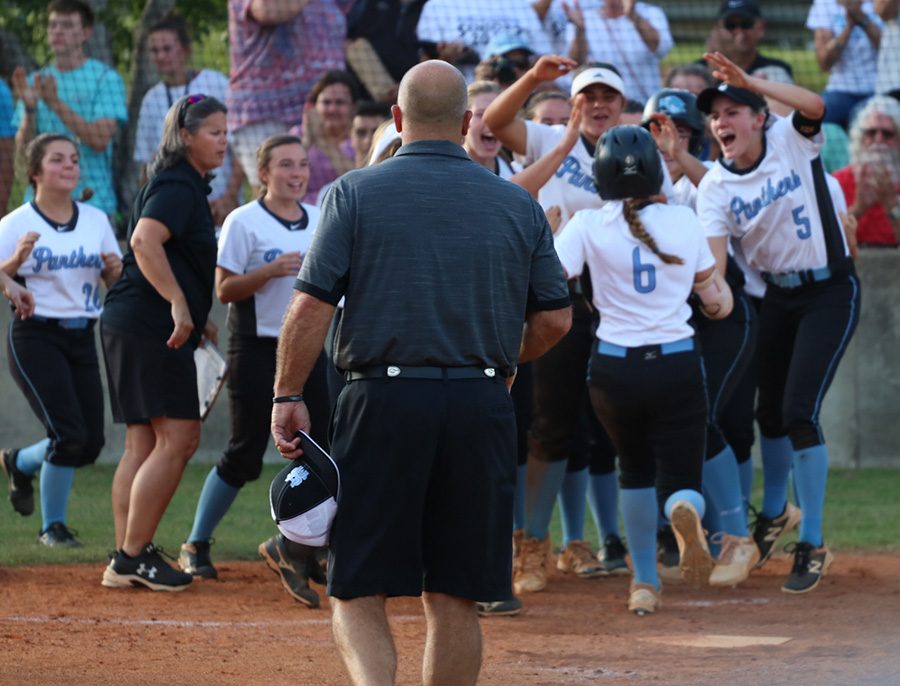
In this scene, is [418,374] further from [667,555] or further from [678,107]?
[678,107]

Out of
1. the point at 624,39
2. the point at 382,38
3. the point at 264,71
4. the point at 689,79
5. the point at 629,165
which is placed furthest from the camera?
the point at 382,38

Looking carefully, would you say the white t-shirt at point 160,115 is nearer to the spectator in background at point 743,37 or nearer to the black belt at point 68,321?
the black belt at point 68,321

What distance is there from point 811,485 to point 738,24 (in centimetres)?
534

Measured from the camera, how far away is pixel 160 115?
11.1 m

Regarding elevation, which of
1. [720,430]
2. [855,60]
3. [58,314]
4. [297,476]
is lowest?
[720,430]

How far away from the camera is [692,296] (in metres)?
7.15

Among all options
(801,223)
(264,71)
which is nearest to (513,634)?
(801,223)

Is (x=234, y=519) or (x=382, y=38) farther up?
(x=382, y=38)

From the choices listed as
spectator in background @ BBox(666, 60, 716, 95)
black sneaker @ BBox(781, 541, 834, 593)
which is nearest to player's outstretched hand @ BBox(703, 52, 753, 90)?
black sneaker @ BBox(781, 541, 834, 593)

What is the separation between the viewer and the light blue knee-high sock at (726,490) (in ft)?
23.1

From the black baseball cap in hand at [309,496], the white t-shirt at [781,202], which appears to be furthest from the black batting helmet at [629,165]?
the black baseball cap in hand at [309,496]

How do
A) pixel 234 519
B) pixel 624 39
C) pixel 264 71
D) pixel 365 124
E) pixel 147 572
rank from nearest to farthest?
pixel 147 572, pixel 234 519, pixel 365 124, pixel 264 71, pixel 624 39

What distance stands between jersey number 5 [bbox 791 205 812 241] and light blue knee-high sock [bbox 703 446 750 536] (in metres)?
1.06

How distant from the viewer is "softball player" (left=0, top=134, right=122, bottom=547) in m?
7.77
